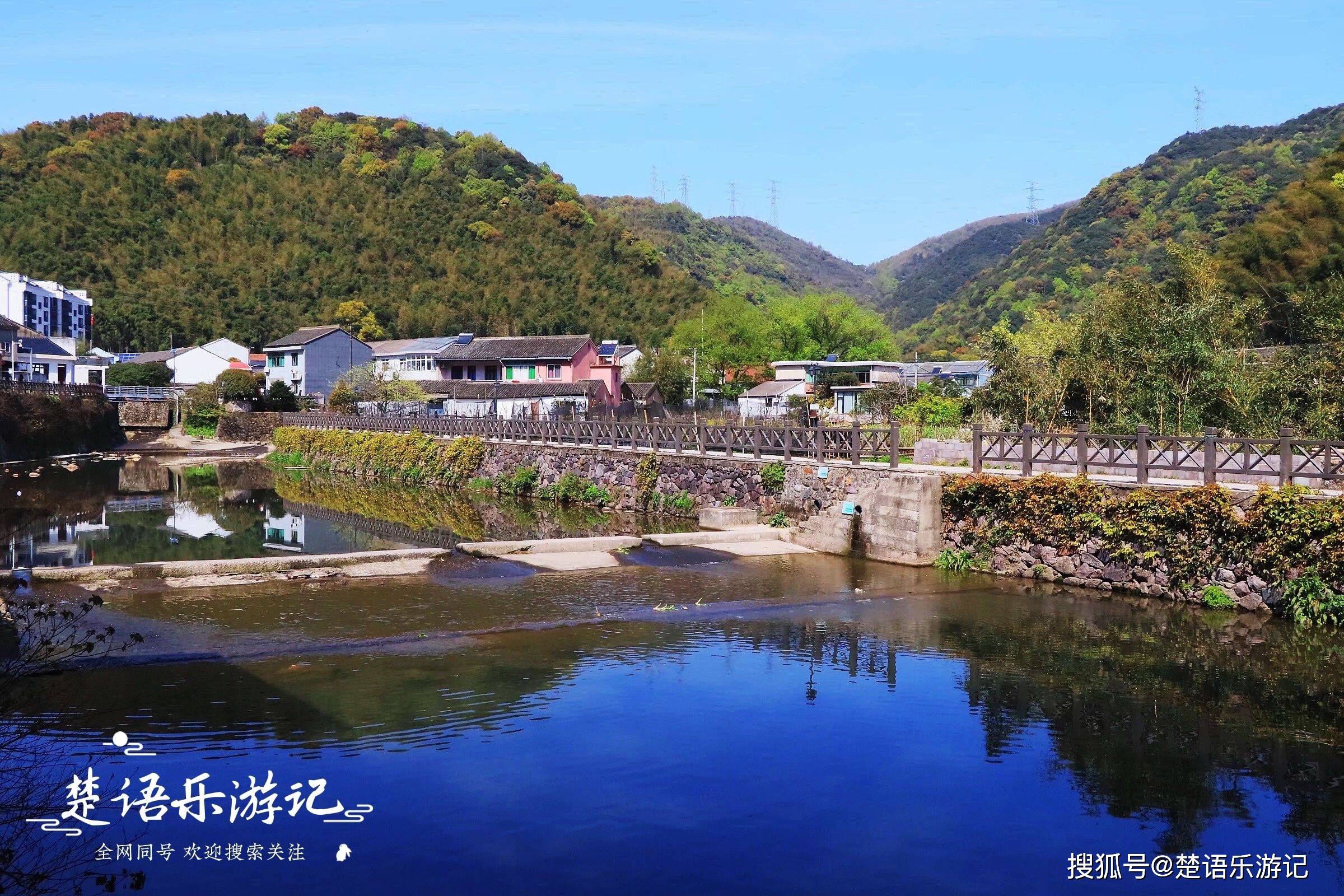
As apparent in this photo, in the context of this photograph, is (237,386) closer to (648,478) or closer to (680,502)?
(648,478)

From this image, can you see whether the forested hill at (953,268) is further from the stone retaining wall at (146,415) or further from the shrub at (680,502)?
the shrub at (680,502)

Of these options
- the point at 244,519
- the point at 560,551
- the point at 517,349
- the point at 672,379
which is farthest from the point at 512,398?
the point at 560,551

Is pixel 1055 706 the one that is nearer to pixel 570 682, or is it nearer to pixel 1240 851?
pixel 1240 851

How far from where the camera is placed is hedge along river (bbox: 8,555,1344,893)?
24.7 ft

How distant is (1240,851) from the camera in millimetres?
7824

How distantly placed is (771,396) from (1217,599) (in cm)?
4458

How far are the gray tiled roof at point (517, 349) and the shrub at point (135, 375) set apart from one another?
19.2 metres

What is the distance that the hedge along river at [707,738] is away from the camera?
7523 mm

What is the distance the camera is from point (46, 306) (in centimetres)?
8044

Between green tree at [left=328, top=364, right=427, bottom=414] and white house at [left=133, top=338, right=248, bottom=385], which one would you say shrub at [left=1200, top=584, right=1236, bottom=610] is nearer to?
green tree at [left=328, top=364, right=427, bottom=414]

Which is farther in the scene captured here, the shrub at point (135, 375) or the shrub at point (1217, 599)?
the shrub at point (135, 375)

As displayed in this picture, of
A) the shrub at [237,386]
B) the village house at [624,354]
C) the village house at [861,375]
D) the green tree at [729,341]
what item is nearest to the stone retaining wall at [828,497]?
the village house at [861,375]

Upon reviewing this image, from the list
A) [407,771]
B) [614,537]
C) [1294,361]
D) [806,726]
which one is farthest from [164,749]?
[1294,361]

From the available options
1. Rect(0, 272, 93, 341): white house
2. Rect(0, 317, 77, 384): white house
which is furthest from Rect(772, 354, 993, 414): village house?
Rect(0, 272, 93, 341): white house
